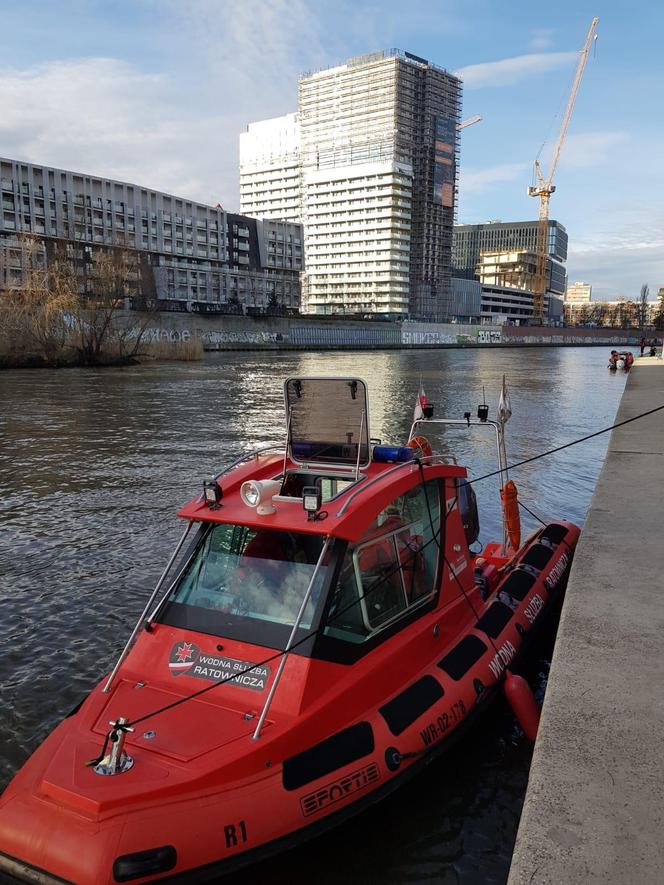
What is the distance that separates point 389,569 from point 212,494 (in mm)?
1613

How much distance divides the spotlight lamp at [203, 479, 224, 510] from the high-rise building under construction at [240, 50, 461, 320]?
159394mm

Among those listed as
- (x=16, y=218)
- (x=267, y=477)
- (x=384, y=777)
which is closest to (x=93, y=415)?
(x=267, y=477)

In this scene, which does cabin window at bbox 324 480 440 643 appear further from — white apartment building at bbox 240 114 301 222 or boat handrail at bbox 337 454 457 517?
white apartment building at bbox 240 114 301 222

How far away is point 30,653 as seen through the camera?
809 centimetres

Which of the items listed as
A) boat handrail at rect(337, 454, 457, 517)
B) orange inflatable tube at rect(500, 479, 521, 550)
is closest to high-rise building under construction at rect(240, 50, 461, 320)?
orange inflatable tube at rect(500, 479, 521, 550)

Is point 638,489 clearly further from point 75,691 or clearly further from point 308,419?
point 75,691

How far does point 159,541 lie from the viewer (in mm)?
12141

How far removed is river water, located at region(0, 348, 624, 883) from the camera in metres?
5.14

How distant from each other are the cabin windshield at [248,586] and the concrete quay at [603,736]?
1895mm

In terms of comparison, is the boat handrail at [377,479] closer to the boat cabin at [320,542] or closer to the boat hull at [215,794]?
the boat cabin at [320,542]

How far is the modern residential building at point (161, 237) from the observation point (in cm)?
10656

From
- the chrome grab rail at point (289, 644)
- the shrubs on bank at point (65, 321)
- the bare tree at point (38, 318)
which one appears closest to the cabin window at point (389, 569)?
the chrome grab rail at point (289, 644)

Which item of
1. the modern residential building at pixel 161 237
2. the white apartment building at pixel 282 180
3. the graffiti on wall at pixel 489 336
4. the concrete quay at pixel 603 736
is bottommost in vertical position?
the concrete quay at pixel 603 736

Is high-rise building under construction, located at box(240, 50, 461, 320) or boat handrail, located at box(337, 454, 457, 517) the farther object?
high-rise building under construction, located at box(240, 50, 461, 320)
